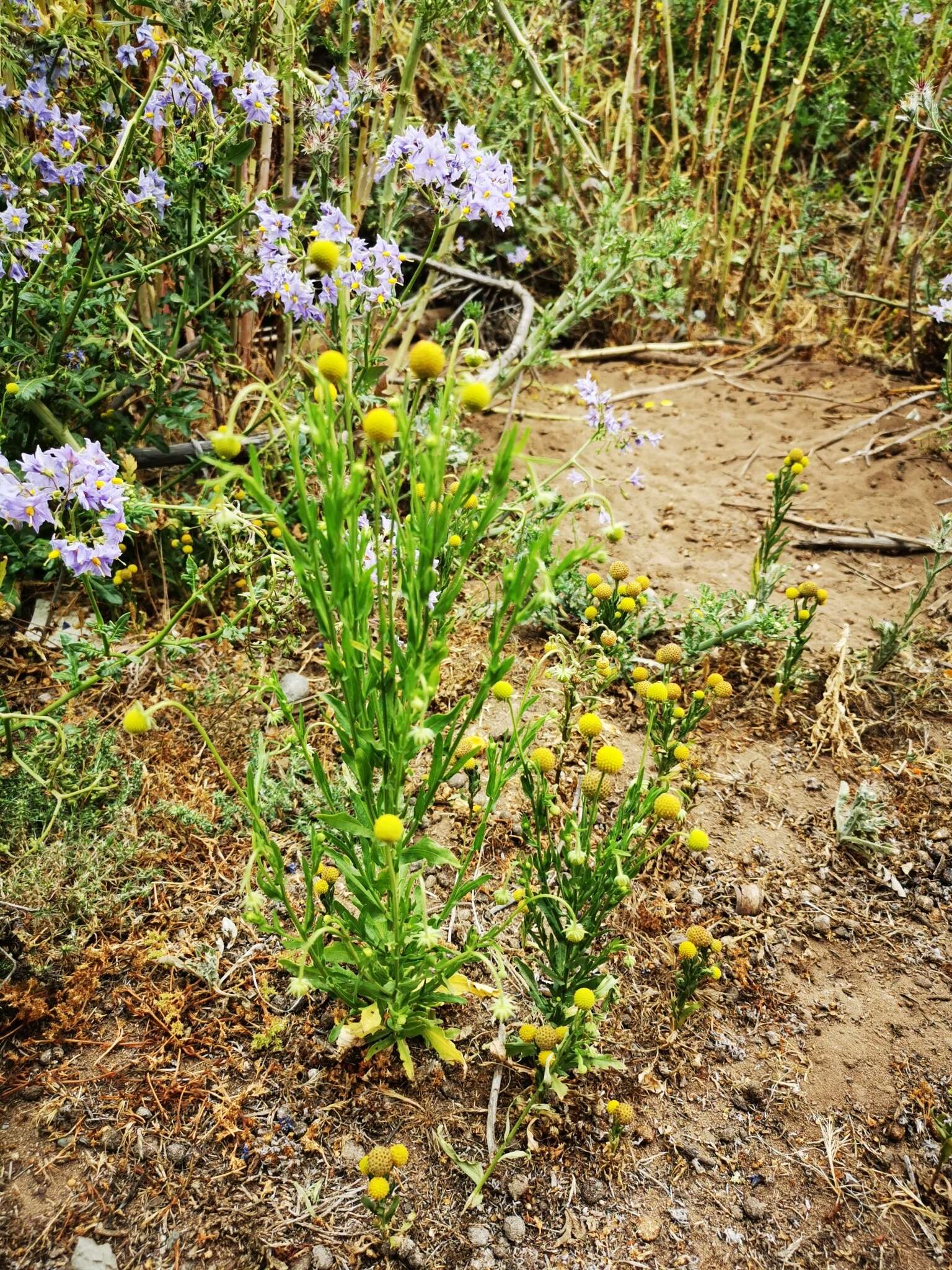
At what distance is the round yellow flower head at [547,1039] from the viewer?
1568mm

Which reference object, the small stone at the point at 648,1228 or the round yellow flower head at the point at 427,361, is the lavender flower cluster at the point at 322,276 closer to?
the round yellow flower head at the point at 427,361

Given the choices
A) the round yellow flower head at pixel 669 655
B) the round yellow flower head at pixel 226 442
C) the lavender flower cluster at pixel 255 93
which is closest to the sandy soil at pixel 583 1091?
the round yellow flower head at pixel 669 655

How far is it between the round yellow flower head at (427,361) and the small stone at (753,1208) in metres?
1.56

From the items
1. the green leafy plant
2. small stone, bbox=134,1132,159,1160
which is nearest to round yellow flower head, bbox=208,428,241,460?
small stone, bbox=134,1132,159,1160

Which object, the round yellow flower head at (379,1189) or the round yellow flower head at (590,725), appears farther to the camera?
the round yellow flower head at (590,725)

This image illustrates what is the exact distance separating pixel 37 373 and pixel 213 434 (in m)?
1.43

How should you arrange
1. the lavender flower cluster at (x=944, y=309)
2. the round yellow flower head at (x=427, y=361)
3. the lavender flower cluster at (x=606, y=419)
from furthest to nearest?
1. the lavender flower cluster at (x=944, y=309)
2. the lavender flower cluster at (x=606, y=419)
3. the round yellow flower head at (x=427, y=361)

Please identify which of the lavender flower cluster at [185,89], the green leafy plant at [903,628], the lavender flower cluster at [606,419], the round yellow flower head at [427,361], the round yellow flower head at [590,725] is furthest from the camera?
the lavender flower cluster at [606,419]

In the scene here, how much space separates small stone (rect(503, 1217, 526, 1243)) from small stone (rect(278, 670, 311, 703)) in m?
1.36

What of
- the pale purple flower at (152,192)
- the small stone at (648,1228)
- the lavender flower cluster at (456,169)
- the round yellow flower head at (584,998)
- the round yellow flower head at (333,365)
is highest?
the lavender flower cluster at (456,169)

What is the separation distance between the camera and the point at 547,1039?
5.15ft

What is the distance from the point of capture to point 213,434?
114 centimetres

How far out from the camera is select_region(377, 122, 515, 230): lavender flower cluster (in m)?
2.00

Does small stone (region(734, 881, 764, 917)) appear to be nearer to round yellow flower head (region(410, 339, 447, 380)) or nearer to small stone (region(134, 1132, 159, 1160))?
small stone (region(134, 1132, 159, 1160))
